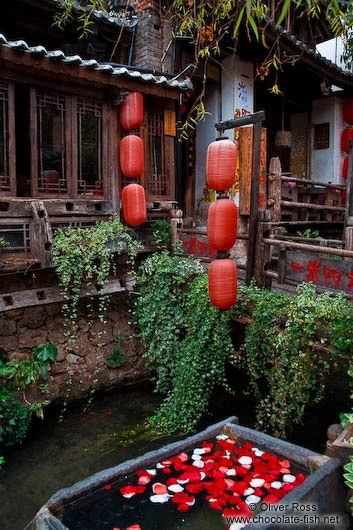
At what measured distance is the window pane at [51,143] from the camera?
249 inches

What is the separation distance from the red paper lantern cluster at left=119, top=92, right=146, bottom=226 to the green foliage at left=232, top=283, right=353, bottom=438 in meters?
2.49

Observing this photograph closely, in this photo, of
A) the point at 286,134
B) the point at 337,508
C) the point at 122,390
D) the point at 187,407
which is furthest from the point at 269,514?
the point at 286,134

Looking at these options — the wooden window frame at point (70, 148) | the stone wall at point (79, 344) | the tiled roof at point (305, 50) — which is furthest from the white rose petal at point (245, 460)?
the tiled roof at point (305, 50)

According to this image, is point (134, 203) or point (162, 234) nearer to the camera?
point (134, 203)

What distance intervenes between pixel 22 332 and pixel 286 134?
8.55 meters

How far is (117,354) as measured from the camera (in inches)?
282

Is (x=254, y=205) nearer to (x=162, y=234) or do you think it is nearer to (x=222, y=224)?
(x=222, y=224)

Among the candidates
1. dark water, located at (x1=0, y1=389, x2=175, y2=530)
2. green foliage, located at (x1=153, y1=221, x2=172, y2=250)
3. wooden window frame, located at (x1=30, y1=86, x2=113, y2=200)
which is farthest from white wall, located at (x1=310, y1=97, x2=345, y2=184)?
dark water, located at (x1=0, y1=389, x2=175, y2=530)

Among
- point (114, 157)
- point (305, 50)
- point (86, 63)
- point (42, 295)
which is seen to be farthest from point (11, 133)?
point (305, 50)

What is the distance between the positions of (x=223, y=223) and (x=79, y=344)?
313cm

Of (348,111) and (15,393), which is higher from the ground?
(348,111)

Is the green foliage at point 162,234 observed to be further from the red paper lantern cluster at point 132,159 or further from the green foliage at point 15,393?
the green foliage at point 15,393

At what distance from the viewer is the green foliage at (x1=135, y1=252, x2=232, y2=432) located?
576 cm

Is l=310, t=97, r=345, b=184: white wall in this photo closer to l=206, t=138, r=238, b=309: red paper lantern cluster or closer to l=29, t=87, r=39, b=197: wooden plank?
l=206, t=138, r=238, b=309: red paper lantern cluster
